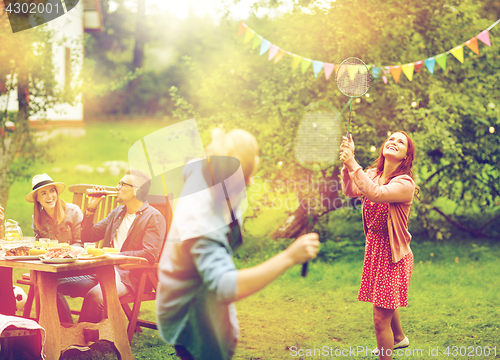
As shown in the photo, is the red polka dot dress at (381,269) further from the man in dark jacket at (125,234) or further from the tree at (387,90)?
the tree at (387,90)

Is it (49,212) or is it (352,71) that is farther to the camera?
(49,212)

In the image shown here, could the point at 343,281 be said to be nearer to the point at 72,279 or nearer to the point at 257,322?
the point at 257,322

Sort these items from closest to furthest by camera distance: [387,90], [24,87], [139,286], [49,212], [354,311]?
1. [139,286]
2. [49,212]
3. [354,311]
4. [387,90]
5. [24,87]

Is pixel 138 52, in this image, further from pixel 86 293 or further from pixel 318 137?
pixel 86 293

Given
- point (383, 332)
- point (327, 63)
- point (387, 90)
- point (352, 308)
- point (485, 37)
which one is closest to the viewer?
point (383, 332)

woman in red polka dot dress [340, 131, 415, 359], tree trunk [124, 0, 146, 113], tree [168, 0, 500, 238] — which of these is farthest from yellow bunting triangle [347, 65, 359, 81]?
tree trunk [124, 0, 146, 113]

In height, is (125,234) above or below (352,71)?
below

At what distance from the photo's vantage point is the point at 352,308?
17.5ft

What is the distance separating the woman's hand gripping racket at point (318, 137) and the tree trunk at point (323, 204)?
1.16 ft

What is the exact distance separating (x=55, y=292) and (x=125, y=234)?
3.16 ft

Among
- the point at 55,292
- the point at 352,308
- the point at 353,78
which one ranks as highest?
the point at 353,78

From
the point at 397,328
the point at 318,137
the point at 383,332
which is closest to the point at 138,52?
the point at 318,137

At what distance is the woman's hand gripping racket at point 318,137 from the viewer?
6770 mm

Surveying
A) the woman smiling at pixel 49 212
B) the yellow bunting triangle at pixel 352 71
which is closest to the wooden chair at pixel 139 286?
the woman smiling at pixel 49 212
